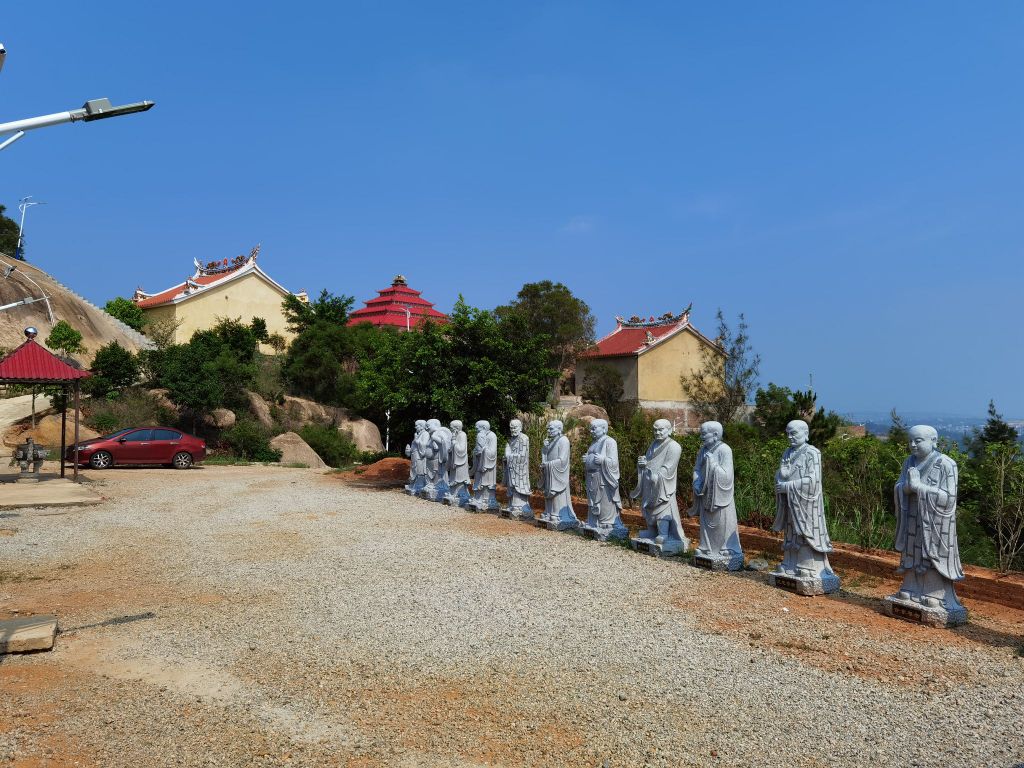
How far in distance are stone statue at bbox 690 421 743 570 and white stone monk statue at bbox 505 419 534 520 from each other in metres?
4.40

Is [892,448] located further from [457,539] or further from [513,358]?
[513,358]

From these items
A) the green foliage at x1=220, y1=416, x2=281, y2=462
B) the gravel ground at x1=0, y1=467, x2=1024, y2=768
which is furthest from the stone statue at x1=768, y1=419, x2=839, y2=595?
the green foliage at x1=220, y1=416, x2=281, y2=462

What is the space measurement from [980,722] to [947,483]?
242 centimetres

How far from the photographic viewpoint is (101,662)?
5453 mm

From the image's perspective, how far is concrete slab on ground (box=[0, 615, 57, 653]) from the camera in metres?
5.56

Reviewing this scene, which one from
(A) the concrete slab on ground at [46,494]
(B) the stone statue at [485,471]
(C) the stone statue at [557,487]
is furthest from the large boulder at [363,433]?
(C) the stone statue at [557,487]

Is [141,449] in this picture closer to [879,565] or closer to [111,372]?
[111,372]

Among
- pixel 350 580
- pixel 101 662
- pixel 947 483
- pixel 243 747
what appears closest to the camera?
pixel 243 747

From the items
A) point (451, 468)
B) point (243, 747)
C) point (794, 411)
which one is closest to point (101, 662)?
point (243, 747)

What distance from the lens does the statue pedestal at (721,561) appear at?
8562mm

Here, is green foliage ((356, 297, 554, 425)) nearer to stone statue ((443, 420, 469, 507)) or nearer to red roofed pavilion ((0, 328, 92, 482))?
stone statue ((443, 420, 469, 507))

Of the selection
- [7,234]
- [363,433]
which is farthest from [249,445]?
[7,234]

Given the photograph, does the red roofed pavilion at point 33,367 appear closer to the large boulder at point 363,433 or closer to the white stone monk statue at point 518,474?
the white stone monk statue at point 518,474

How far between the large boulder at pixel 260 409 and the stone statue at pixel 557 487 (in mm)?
18714
